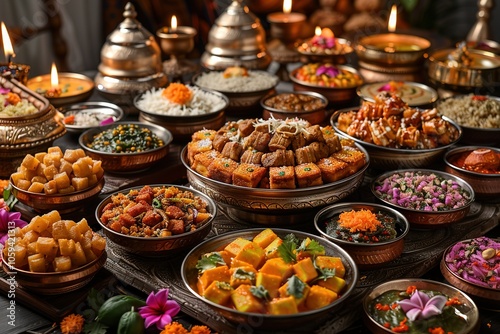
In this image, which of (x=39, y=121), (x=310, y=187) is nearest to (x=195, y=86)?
(x=39, y=121)

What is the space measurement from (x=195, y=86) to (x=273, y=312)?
6.62 ft

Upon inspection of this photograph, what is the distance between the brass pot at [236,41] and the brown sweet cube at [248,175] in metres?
1.69

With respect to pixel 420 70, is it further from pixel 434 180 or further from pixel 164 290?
pixel 164 290

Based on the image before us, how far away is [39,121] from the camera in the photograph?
10.0 feet

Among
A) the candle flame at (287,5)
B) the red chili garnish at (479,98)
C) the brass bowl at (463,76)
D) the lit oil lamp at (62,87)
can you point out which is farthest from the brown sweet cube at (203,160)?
the candle flame at (287,5)

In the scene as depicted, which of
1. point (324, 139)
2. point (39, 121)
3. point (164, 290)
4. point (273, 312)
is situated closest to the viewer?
point (273, 312)

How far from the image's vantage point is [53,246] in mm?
2186

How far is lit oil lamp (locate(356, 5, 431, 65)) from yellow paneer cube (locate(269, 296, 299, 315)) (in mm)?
2469

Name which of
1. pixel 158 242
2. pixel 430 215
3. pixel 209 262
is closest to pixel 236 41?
pixel 430 215

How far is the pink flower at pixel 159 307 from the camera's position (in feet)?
6.99

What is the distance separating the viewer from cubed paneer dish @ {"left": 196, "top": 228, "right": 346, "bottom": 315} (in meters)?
2.01

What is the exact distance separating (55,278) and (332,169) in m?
1.14

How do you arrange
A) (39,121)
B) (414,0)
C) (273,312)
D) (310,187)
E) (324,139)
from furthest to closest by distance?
(414,0)
(39,121)
(324,139)
(310,187)
(273,312)

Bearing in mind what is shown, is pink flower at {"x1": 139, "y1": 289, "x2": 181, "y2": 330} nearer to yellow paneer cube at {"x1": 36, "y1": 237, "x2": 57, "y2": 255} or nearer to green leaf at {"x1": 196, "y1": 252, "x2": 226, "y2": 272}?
green leaf at {"x1": 196, "y1": 252, "x2": 226, "y2": 272}
